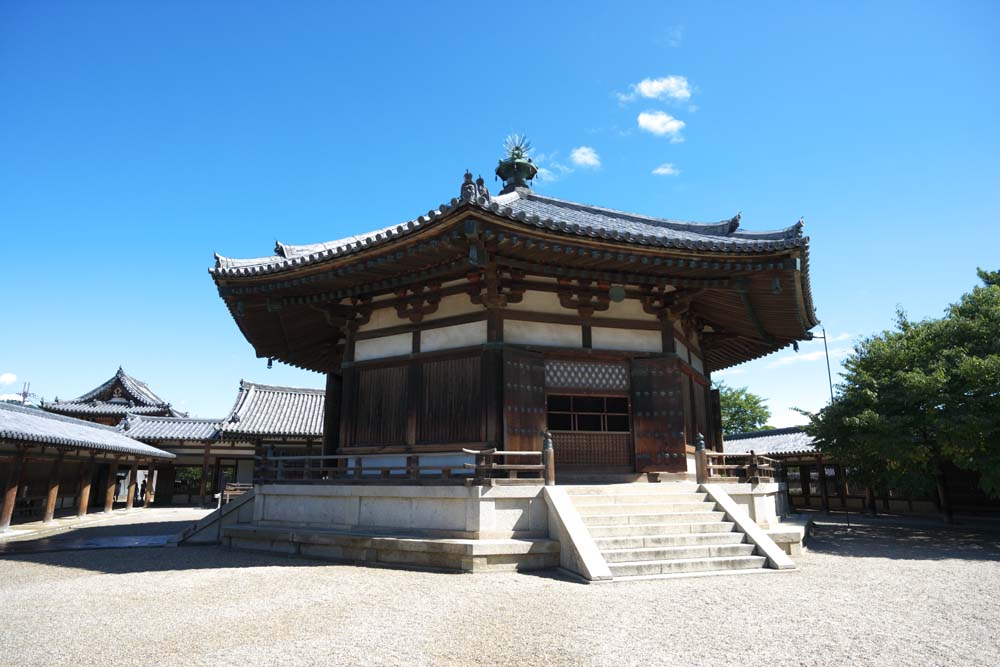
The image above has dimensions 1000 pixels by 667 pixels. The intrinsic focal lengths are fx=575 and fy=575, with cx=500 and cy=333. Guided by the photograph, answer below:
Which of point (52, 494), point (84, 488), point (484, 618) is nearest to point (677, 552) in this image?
point (484, 618)

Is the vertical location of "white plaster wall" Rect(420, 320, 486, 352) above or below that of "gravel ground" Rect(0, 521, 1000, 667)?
above

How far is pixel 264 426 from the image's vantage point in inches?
1336

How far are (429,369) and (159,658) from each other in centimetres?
738

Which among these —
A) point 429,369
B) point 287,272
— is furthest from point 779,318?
point 287,272

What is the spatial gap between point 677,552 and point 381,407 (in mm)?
6631

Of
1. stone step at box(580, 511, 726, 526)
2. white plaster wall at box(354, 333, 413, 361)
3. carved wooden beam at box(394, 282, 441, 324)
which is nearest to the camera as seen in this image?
stone step at box(580, 511, 726, 526)

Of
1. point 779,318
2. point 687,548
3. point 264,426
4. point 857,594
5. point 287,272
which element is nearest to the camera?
point 857,594

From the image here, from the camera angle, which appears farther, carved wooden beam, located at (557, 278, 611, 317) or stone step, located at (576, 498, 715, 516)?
carved wooden beam, located at (557, 278, 611, 317)

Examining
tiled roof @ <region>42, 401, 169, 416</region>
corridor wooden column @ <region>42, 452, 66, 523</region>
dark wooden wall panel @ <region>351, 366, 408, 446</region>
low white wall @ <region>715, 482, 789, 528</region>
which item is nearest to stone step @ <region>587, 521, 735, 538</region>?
low white wall @ <region>715, 482, 789, 528</region>

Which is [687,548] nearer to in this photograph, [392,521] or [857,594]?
[857,594]

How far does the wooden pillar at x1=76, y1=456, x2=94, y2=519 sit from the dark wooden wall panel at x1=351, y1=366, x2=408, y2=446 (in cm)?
2058

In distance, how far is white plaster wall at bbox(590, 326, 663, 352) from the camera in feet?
39.7

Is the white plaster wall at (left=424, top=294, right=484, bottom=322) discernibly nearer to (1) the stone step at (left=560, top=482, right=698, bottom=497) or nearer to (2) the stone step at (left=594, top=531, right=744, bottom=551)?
(1) the stone step at (left=560, top=482, right=698, bottom=497)

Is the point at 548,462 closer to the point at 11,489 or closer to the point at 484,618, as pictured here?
the point at 484,618
